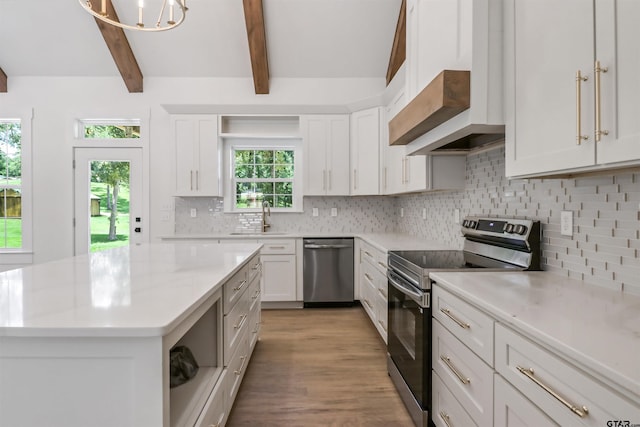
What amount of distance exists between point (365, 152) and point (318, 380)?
262cm

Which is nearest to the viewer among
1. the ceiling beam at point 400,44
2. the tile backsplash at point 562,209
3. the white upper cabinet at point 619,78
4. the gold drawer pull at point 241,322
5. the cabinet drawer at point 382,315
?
the white upper cabinet at point 619,78

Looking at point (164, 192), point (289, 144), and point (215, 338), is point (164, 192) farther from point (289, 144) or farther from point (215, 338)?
point (215, 338)

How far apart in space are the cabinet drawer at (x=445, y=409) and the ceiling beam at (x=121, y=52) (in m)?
4.59

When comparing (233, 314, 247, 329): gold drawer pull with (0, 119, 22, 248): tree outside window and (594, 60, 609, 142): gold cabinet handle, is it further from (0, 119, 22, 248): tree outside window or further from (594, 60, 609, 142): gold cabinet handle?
(0, 119, 22, 248): tree outside window

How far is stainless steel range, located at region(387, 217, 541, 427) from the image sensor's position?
5.83ft

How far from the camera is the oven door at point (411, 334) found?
1768 millimetres

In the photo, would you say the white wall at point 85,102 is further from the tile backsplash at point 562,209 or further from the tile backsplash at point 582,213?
the tile backsplash at point 582,213

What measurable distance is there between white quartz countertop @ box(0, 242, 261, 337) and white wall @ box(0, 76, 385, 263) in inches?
114

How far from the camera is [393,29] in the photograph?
4.00 meters

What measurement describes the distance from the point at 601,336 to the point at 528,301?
0.34 metres

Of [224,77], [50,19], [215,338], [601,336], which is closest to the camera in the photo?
[601,336]

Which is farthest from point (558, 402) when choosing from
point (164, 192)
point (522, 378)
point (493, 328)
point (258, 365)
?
point (164, 192)

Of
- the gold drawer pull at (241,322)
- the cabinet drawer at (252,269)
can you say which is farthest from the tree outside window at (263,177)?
the gold drawer pull at (241,322)

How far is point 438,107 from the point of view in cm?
158
